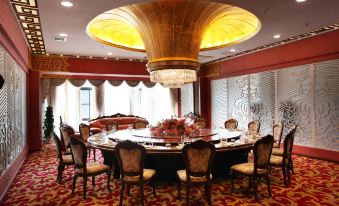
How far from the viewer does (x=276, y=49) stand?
7.79m

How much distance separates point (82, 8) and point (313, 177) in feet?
17.1

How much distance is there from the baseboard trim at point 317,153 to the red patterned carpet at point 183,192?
0.75 meters

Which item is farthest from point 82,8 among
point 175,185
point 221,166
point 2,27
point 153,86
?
point 153,86

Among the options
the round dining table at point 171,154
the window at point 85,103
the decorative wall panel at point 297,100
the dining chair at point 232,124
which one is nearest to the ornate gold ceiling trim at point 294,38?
the decorative wall panel at point 297,100

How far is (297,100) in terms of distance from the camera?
732cm

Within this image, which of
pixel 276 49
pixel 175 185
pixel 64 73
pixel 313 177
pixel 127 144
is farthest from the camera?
pixel 64 73

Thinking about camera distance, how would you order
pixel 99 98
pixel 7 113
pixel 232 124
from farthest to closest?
pixel 99 98, pixel 232 124, pixel 7 113

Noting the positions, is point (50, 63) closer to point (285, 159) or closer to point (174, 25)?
point (174, 25)

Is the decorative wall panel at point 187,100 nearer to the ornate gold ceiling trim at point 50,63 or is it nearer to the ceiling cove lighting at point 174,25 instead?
the ornate gold ceiling trim at point 50,63

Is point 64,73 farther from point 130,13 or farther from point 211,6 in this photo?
point 211,6

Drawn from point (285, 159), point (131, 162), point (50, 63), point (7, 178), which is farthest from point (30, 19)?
point (285, 159)

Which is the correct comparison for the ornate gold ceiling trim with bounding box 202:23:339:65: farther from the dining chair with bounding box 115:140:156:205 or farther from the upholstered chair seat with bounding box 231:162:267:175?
the dining chair with bounding box 115:140:156:205

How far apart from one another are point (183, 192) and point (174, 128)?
1.66m

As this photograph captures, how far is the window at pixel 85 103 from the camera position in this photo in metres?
11.0
